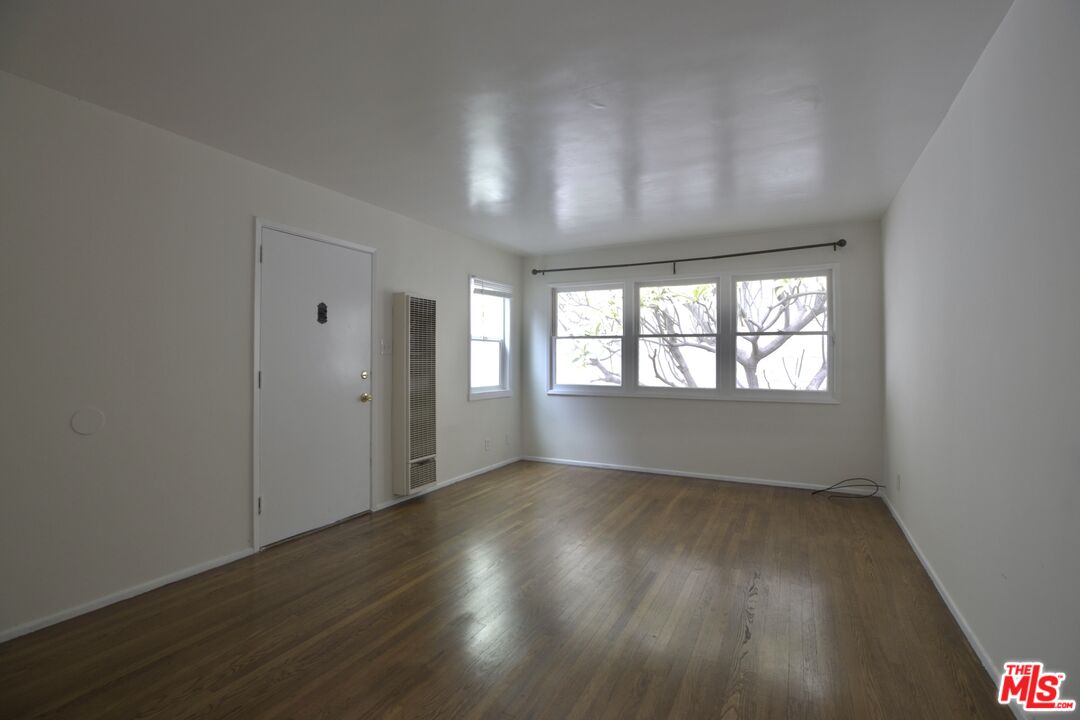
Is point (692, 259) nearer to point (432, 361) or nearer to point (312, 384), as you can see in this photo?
point (432, 361)

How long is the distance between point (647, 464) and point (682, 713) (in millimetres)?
3890

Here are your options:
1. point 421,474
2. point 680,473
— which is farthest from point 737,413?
point 421,474

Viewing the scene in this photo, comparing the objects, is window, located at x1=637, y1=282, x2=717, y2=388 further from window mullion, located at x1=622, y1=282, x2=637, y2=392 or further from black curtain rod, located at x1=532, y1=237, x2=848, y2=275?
black curtain rod, located at x1=532, y1=237, x2=848, y2=275

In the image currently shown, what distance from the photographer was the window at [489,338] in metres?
5.58

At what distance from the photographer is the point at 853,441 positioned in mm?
4746

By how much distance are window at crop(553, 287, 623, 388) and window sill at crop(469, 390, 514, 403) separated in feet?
2.13

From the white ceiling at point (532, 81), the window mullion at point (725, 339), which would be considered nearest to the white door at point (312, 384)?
the white ceiling at point (532, 81)

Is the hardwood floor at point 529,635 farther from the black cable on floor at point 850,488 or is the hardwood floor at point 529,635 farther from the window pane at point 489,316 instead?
the window pane at point 489,316

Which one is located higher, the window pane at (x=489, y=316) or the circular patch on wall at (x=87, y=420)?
the window pane at (x=489, y=316)

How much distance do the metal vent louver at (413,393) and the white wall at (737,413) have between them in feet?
6.08

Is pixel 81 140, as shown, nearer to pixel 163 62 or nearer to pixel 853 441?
pixel 163 62

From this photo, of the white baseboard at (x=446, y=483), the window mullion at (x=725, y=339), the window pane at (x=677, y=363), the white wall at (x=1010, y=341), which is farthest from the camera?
the window pane at (x=677, y=363)

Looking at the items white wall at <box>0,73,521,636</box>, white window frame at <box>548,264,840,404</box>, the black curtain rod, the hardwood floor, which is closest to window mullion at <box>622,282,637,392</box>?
white window frame at <box>548,264,840,404</box>

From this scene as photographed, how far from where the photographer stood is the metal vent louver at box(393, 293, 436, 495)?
4441mm
